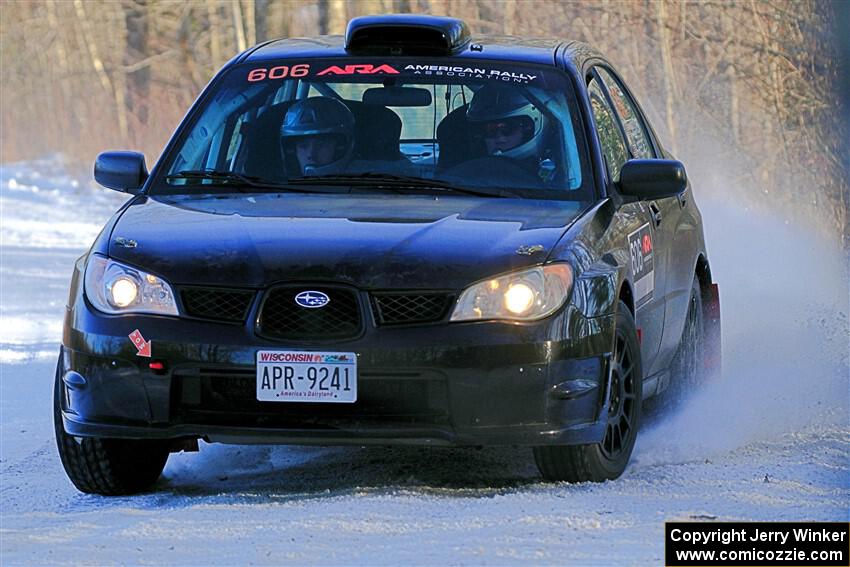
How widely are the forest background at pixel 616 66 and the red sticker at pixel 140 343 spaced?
402 inches

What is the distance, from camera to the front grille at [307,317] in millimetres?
5750

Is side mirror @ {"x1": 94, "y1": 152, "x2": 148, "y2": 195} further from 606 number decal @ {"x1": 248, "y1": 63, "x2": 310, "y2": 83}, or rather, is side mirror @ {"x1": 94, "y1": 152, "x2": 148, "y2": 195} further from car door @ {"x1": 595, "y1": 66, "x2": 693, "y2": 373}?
car door @ {"x1": 595, "y1": 66, "x2": 693, "y2": 373}

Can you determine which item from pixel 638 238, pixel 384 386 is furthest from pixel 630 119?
pixel 384 386

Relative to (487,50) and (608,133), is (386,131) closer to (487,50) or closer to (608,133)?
(487,50)

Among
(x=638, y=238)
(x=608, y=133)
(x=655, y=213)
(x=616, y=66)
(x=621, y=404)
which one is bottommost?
(x=616, y=66)

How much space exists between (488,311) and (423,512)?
659 millimetres

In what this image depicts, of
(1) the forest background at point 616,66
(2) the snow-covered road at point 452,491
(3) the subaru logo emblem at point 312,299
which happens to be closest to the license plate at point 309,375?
(3) the subaru logo emblem at point 312,299

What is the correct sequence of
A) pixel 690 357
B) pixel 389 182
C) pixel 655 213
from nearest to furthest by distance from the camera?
pixel 389 182, pixel 655 213, pixel 690 357

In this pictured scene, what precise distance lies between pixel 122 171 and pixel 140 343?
137cm

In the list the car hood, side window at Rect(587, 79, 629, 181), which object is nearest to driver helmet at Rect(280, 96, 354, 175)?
the car hood

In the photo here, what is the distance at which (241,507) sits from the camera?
570cm

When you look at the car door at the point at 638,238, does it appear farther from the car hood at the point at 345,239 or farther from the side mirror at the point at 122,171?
the side mirror at the point at 122,171

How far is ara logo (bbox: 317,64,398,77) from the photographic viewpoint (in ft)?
23.6

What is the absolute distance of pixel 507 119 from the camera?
700 centimetres
